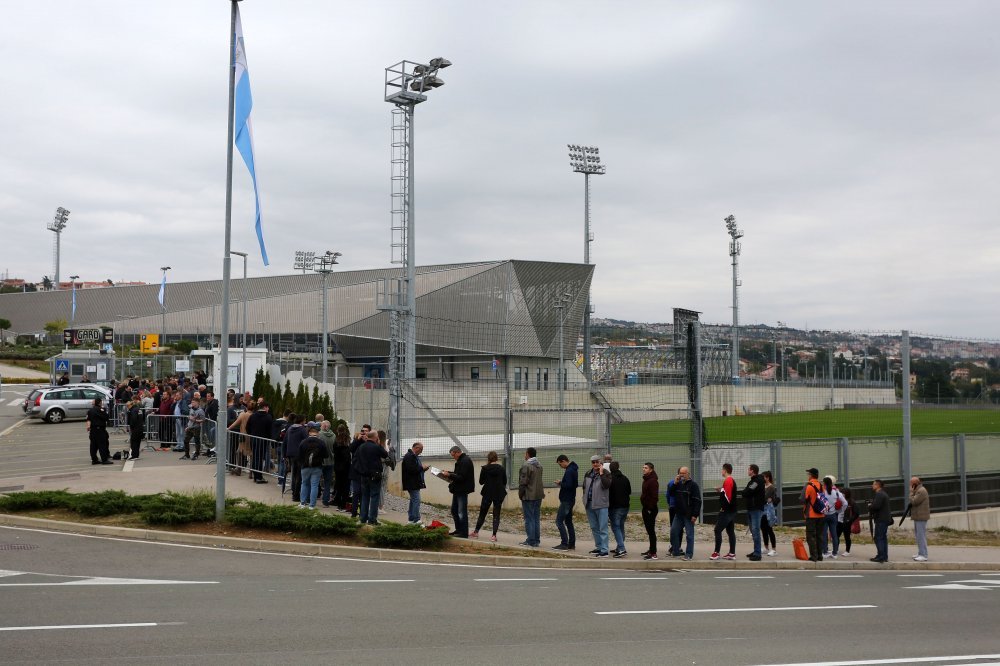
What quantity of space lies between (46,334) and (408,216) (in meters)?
94.2

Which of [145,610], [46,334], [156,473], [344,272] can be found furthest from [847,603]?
[46,334]

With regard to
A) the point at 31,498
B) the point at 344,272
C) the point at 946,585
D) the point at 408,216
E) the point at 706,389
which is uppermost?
the point at 344,272

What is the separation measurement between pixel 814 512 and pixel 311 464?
8903 mm

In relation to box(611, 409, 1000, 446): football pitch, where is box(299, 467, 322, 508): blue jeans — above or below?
below

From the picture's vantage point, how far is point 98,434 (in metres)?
22.0

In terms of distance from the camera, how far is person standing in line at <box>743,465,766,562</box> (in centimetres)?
1532

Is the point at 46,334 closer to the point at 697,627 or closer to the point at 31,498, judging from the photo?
the point at 31,498

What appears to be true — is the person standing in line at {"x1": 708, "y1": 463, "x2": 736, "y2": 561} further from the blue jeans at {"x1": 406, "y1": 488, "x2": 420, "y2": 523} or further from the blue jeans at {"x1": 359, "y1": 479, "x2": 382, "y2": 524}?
the blue jeans at {"x1": 359, "y1": 479, "x2": 382, "y2": 524}

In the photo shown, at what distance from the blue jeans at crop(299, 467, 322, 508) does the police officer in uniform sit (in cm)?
745

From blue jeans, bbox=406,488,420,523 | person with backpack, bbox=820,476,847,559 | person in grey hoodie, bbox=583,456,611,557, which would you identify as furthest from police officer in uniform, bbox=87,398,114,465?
person with backpack, bbox=820,476,847,559

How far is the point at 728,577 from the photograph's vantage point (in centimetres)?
1397

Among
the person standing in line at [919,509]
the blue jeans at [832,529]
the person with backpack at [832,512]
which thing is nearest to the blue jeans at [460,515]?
the person with backpack at [832,512]

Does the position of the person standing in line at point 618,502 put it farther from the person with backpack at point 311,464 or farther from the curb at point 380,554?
the person with backpack at point 311,464

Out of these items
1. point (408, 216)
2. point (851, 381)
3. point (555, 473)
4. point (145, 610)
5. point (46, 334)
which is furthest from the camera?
point (46, 334)
